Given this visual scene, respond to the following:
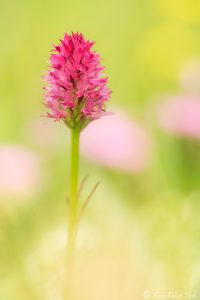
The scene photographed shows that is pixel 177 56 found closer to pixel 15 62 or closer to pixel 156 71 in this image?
pixel 156 71

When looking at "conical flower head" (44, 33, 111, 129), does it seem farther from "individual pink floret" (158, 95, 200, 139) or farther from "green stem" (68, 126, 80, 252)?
"individual pink floret" (158, 95, 200, 139)

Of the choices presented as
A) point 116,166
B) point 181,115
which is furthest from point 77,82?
point 181,115

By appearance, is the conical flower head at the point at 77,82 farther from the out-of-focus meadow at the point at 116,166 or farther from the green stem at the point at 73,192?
the out-of-focus meadow at the point at 116,166

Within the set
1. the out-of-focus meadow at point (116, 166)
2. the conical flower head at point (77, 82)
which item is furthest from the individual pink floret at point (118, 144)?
the conical flower head at point (77, 82)

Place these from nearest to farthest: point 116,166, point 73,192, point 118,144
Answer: point 73,192, point 116,166, point 118,144

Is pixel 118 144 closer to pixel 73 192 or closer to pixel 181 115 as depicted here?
pixel 181 115

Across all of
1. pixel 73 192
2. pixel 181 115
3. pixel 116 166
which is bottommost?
pixel 116 166

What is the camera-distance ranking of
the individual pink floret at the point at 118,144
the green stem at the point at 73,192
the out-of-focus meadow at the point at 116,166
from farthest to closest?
the individual pink floret at the point at 118,144 < the out-of-focus meadow at the point at 116,166 < the green stem at the point at 73,192
